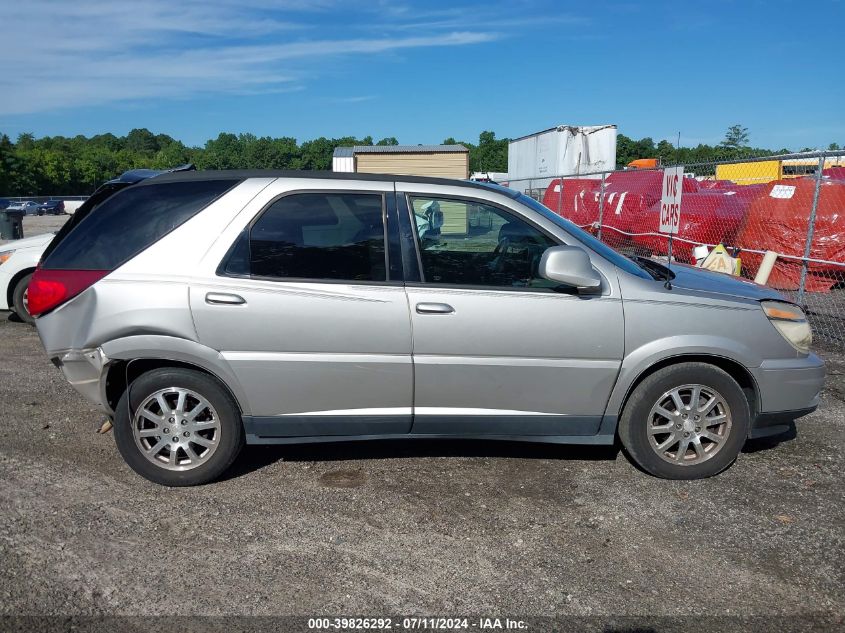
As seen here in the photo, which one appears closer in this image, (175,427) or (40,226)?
(175,427)

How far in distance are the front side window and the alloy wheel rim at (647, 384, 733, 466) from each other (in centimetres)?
103

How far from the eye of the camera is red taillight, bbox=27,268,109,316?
4.14 m

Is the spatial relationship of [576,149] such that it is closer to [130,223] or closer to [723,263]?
[723,263]

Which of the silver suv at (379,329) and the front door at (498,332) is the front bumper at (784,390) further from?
the front door at (498,332)

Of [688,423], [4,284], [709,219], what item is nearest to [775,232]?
[709,219]

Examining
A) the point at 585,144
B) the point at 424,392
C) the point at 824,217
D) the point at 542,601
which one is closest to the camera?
the point at 542,601

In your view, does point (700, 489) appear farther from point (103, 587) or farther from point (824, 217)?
point (824, 217)

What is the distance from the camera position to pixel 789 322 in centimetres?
439

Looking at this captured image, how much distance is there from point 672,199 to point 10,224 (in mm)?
17108

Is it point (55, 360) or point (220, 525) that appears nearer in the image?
point (220, 525)

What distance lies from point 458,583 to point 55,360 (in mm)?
2765

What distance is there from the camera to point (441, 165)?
26906mm

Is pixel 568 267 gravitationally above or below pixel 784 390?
above

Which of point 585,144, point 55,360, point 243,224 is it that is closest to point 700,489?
point 243,224
